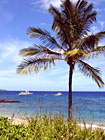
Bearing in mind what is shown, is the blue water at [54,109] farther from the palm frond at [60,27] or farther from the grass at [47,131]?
the palm frond at [60,27]

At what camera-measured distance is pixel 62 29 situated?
10164 mm

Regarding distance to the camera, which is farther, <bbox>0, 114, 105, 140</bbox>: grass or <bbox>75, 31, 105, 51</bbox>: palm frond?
<bbox>75, 31, 105, 51</bbox>: palm frond

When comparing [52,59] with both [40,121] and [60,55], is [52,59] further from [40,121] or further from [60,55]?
[40,121]

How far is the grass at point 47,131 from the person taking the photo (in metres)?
4.14

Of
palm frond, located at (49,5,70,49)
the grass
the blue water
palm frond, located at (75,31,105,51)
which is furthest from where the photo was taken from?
palm frond, located at (49,5,70,49)

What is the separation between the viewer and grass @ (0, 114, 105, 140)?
4.14 metres

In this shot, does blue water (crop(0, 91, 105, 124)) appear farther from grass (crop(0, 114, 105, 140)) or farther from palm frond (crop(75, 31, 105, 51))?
palm frond (crop(75, 31, 105, 51))

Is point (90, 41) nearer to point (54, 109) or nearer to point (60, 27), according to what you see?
point (60, 27)

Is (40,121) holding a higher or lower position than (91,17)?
lower

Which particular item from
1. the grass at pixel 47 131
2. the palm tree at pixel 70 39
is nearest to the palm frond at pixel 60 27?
the palm tree at pixel 70 39

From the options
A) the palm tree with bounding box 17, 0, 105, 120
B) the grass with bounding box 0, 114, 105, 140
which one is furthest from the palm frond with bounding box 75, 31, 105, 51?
the grass with bounding box 0, 114, 105, 140

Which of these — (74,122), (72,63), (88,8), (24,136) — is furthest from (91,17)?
(24,136)

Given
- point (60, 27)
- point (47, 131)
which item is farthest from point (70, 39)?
point (47, 131)

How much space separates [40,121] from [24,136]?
4.83ft
